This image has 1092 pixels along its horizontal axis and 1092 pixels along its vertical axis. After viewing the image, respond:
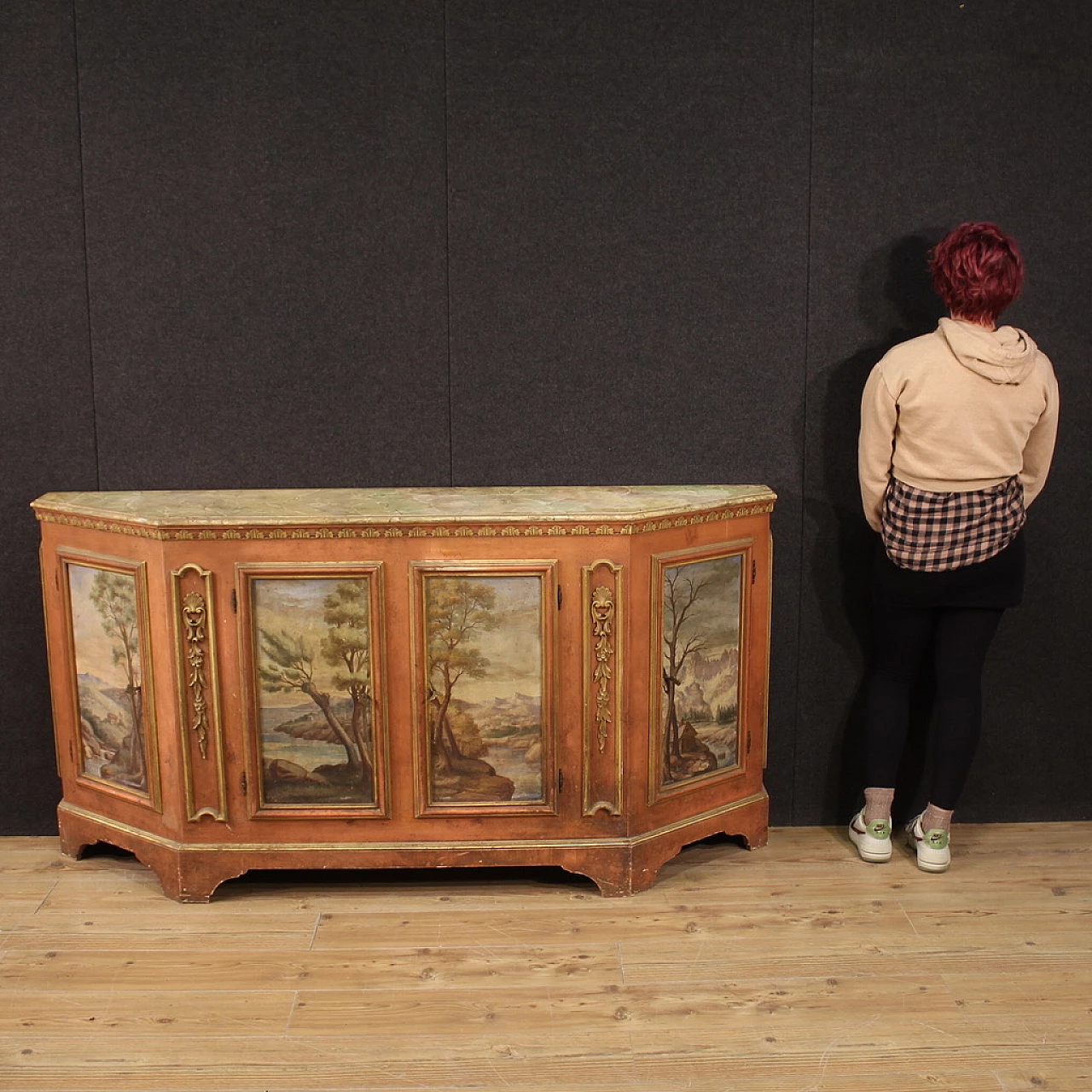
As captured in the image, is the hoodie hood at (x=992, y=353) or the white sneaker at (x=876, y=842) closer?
the hoodie hood at (x=992, y=353)

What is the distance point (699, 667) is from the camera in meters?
3.27

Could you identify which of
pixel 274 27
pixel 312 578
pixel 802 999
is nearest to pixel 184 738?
pixel 312 578

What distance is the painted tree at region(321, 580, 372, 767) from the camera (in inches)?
121

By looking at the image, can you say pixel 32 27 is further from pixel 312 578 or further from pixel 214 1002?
pixel 214 1002

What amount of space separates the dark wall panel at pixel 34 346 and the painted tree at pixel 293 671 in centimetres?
77

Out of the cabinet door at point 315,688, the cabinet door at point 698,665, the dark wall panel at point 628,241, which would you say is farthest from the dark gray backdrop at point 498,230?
the cabinet door at point 315,688

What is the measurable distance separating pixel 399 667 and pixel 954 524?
1.43 metres

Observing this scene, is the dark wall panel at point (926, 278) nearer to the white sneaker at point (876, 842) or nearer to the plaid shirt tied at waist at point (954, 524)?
the white sneaker at point (876, 842)

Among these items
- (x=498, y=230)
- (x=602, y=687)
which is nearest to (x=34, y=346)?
(x=498, y=230)

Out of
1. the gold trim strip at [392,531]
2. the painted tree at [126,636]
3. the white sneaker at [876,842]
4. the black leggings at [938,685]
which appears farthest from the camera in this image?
the white sneaker at [876,842]

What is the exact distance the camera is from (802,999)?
8.93 ft

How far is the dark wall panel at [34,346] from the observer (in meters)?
3.23

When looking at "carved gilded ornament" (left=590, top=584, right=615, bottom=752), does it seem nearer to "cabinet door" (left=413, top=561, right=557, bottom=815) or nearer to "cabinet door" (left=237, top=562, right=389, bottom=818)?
"cabinet door" (left=413, top=561, right=557, bottom=815)

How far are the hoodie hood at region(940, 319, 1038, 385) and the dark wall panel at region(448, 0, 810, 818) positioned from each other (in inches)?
18.2
